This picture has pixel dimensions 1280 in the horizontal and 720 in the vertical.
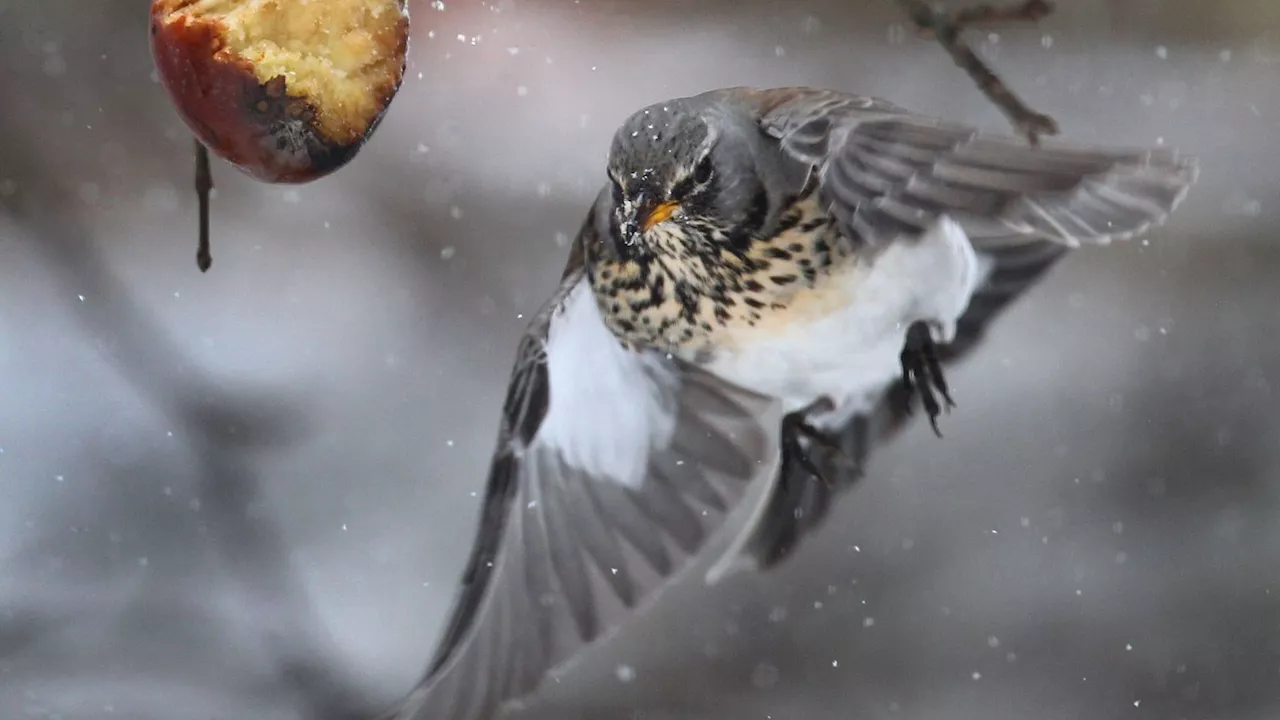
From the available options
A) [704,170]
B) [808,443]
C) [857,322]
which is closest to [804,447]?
[808,443]

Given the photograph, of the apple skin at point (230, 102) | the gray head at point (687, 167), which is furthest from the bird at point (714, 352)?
the apple skin at point (230, 102)

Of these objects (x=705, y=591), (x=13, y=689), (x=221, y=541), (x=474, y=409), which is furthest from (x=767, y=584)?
(x=13, y=689)

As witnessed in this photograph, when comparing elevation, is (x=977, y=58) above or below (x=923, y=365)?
above

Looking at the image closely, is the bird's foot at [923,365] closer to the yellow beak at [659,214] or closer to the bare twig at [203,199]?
the yellow beak at [659,214]

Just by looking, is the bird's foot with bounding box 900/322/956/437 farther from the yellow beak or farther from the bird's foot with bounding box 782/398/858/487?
the yellow beak

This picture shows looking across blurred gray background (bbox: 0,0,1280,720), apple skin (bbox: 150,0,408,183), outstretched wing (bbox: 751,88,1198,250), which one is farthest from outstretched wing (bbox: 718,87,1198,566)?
blurred gray background (bbox: 0,0,1280,720)

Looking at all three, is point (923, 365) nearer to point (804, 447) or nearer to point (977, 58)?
point (804, 447)

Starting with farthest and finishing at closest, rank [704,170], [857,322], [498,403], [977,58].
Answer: [498,403] → [857,322] → [704,170] → [977,58]
